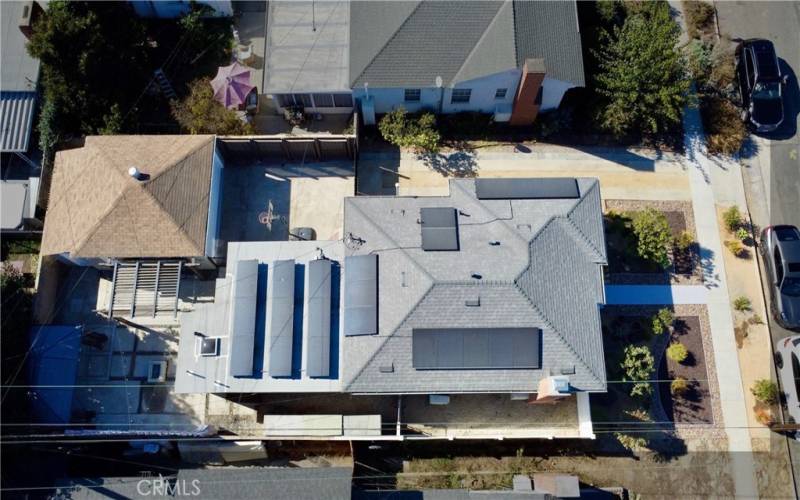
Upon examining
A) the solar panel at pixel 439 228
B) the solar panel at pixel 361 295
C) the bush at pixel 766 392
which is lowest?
the bush at pixel 766 392

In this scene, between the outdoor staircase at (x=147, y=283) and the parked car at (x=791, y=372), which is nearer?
the outdoor staircase at (x=147, y=283)

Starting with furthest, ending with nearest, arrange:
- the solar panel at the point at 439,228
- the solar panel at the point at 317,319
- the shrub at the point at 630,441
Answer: the shrub at the point at 630,441 → the solar panel at the point at 439,228 → the solar panel at the point at 317,319

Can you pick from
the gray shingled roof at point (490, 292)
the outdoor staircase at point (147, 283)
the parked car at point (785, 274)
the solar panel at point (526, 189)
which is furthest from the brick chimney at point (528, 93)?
the outdoor staircase at point (147, 283)

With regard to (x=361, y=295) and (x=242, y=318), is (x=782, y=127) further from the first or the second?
(x=242, y=318)

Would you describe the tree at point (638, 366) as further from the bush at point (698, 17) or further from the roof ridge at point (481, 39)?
the bush at point (698, 17)

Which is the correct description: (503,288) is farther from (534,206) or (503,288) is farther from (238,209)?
(238,209)

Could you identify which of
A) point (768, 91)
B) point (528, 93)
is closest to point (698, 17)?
point (768, 91)
